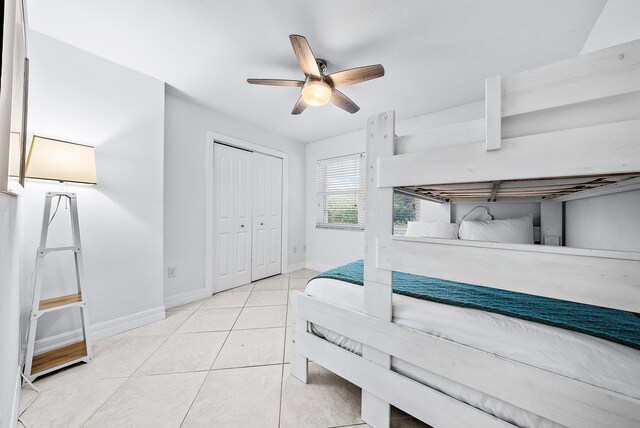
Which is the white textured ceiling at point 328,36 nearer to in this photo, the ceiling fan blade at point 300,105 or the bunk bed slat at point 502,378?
the ceiling fan blade at point 300,105

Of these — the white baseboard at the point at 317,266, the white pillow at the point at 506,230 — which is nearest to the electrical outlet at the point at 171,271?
the white baseboard at the point at 317,266

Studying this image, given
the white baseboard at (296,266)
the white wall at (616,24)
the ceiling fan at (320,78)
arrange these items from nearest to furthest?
the white wall at (616,24), the ceiling fan at (320,78), the white baseboard at (296,266)

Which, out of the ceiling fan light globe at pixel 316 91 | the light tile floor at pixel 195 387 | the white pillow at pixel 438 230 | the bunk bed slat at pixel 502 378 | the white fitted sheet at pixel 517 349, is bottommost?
the light tile floor at pixel 195 387

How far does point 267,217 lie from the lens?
3572mm

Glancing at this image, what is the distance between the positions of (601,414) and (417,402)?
52 centimetres

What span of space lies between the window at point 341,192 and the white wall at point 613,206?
229 cm

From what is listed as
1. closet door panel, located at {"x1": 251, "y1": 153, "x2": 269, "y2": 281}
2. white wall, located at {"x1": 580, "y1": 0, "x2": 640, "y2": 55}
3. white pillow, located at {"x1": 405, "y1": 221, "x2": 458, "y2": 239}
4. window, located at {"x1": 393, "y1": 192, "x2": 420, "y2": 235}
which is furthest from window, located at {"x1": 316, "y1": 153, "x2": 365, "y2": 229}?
white wall, located at {"x1": 580, "y1": 0, "x2": 640, "y2": 55}

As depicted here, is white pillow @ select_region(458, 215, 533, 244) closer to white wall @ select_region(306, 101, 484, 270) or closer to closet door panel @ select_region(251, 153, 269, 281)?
white wall @ select_region(306, 101, 484, 270)

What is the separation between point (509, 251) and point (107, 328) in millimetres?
2778

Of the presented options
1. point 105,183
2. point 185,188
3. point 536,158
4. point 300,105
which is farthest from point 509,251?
point 185,188

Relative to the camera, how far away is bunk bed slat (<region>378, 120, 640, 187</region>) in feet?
1.92

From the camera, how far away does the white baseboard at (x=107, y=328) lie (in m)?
1.63

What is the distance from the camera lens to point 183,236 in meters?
2.60

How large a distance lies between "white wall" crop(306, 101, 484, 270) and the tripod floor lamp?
114 inches
